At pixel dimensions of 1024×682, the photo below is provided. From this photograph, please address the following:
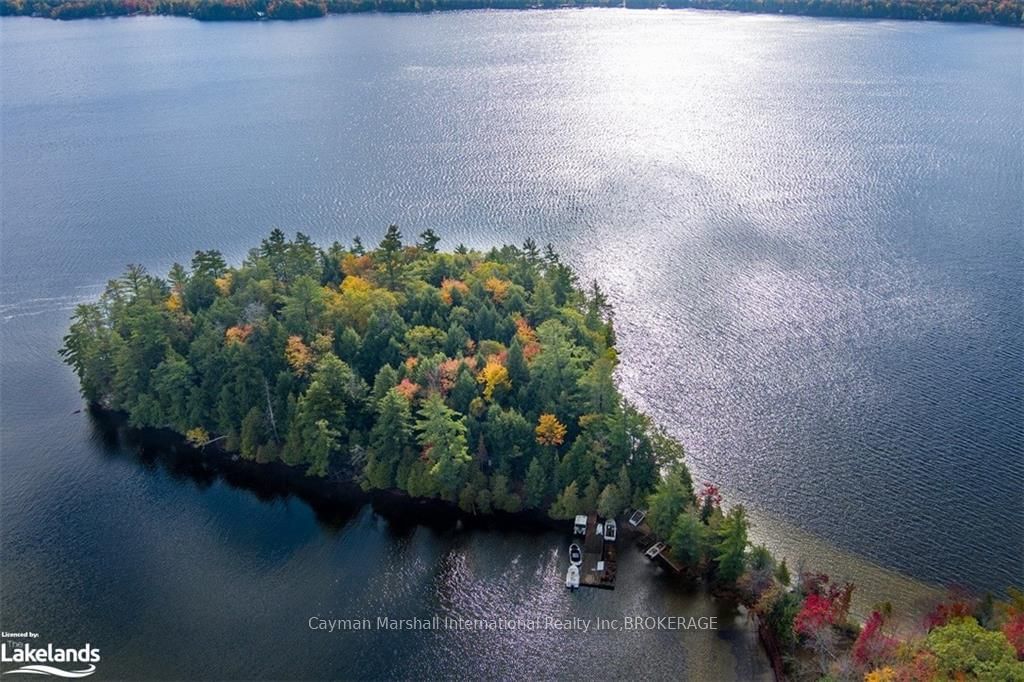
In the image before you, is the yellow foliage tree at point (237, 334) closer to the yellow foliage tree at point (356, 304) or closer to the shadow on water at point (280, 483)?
the yellow foliage tree at point (356, 304)

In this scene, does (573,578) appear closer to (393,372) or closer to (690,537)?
(690,537)

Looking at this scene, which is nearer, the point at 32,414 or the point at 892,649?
the point at 892,649

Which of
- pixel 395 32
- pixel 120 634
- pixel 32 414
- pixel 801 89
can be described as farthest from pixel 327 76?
pixel 120 634

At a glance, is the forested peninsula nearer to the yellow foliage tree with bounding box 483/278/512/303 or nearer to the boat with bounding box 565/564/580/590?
the yellow foliage tree with bounding box 483/278/512/303

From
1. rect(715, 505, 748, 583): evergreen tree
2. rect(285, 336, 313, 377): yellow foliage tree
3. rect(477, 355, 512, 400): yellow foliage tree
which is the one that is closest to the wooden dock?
rect(715, 505, 748, 583): evergreen tree

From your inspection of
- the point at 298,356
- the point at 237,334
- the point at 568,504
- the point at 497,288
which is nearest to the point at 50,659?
the point at 298,356

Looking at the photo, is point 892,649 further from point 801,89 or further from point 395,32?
point 395,32
